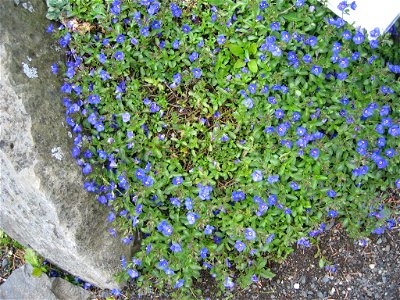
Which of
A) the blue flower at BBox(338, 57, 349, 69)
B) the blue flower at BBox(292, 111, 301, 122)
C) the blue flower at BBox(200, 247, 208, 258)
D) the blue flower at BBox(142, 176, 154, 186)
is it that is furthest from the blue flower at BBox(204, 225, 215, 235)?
the blue flower at BBox(338, 57, 349, 69)

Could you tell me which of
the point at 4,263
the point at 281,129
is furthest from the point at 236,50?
the point at 4,263

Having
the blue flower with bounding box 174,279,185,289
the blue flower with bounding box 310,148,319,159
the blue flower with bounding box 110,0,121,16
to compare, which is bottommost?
the blue flower with bounding box 174,279,185,289

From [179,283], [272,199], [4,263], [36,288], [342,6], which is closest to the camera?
[342,6]

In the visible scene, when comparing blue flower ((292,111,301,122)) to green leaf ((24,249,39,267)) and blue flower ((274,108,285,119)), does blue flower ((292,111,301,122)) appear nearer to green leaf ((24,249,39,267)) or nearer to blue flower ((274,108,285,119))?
blue flower ((274,108,285,119))

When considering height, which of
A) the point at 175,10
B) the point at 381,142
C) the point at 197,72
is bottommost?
the point at 197,72

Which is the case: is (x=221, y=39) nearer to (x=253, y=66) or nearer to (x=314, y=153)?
(x=253, y=66)

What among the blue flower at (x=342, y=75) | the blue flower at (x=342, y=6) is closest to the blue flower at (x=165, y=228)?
the blue flower at (x=342, y=75)

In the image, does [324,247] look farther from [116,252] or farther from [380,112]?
[116,252]

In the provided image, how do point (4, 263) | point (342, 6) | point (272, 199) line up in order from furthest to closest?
1. point (4, 263)
2. point (272, 199)
3. point (342, 6)
